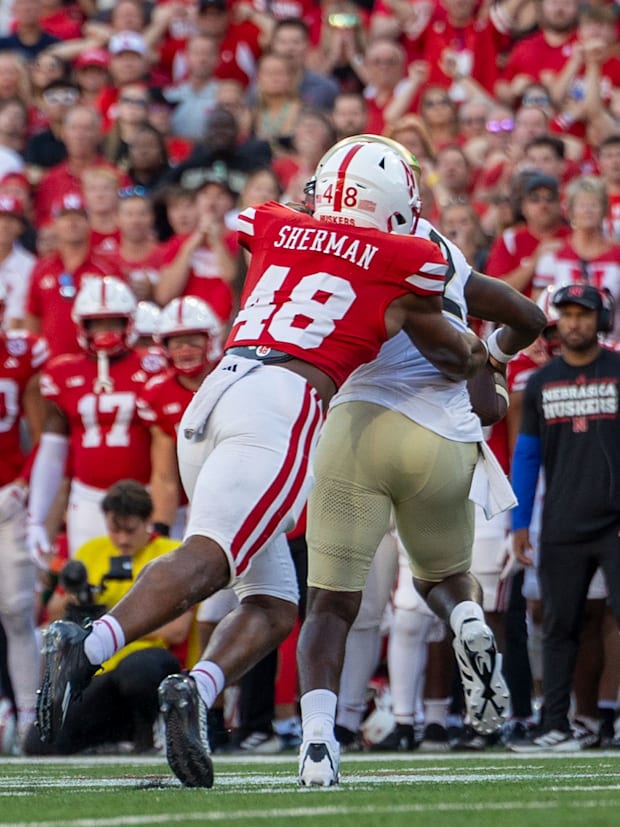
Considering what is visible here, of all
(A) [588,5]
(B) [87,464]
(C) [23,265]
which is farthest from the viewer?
(A) [588,5]

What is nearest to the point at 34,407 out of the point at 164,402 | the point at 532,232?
the point at 164,402

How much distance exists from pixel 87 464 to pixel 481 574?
7.05ft

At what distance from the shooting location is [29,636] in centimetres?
897

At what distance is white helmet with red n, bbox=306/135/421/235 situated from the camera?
5355mm

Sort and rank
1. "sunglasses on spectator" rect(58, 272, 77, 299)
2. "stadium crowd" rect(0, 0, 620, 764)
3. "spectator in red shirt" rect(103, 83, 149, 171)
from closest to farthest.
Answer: "stadium crowd" rect(0, 0, 620, 764) < "sunglasses on spectator" rect(58, 272, 77, 299) < "spectator in red shirt" rect(103, 83, 149, 171)

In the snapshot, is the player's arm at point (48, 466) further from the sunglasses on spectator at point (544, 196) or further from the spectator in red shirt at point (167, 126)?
the spectator in red shirt at point (167, 126)

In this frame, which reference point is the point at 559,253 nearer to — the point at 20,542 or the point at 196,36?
the point at 20,542

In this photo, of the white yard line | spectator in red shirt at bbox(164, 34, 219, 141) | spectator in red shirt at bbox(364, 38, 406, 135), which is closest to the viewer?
the white yard line

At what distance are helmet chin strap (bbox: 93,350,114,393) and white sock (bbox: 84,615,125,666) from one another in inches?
187

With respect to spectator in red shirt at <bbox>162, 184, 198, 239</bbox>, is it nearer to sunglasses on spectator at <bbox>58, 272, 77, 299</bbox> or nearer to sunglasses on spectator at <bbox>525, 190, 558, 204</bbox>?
sunglasses on spectator at <bbox>58, 272, 77, 299</bbox>

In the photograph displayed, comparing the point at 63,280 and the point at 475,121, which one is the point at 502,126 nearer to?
the point at 475,121

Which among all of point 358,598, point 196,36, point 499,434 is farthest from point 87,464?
point 196,36

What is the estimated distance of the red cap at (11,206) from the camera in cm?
1118

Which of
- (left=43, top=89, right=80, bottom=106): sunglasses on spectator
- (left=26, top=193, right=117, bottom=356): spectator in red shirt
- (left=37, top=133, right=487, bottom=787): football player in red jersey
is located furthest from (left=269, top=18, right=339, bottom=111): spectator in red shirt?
(left=37, top=133, right=487, bottom=787): football player in red jersey
